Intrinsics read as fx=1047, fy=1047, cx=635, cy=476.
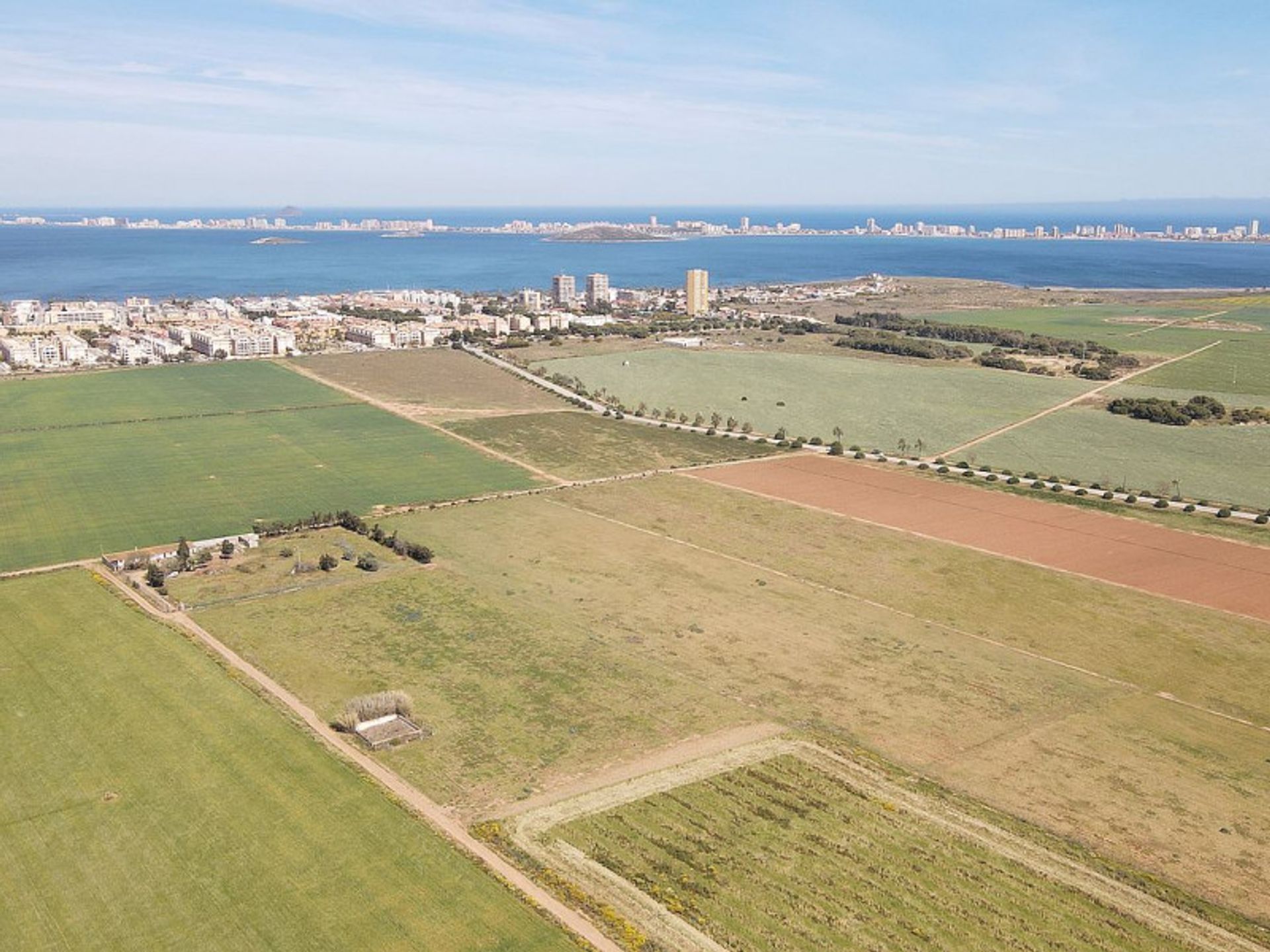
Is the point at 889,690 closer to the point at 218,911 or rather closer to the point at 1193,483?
the point at 218,911

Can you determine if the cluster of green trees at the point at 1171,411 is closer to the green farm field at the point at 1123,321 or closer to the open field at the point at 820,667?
the green farm field at the point at 1123,321

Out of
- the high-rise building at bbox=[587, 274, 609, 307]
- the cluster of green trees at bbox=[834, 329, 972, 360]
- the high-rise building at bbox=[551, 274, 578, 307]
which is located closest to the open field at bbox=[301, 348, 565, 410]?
the cluster of green trees at bbox=[834, 329, 972, 360]

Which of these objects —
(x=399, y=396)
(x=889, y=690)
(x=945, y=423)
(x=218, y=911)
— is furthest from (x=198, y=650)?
(x=945, y=423)

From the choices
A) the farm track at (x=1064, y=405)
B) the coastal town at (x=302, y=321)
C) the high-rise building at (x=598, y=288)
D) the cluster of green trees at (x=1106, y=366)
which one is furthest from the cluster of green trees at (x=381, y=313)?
the farm track at (x=1064, y=405)

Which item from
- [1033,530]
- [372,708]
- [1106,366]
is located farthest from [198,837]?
[1106,366]

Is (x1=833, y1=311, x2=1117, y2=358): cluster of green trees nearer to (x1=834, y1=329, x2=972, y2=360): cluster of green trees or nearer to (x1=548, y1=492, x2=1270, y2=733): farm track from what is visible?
(x1=834, y1=329, x2=972, y2=360): cluster of green trees

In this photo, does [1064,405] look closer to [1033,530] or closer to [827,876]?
[1033,530]
